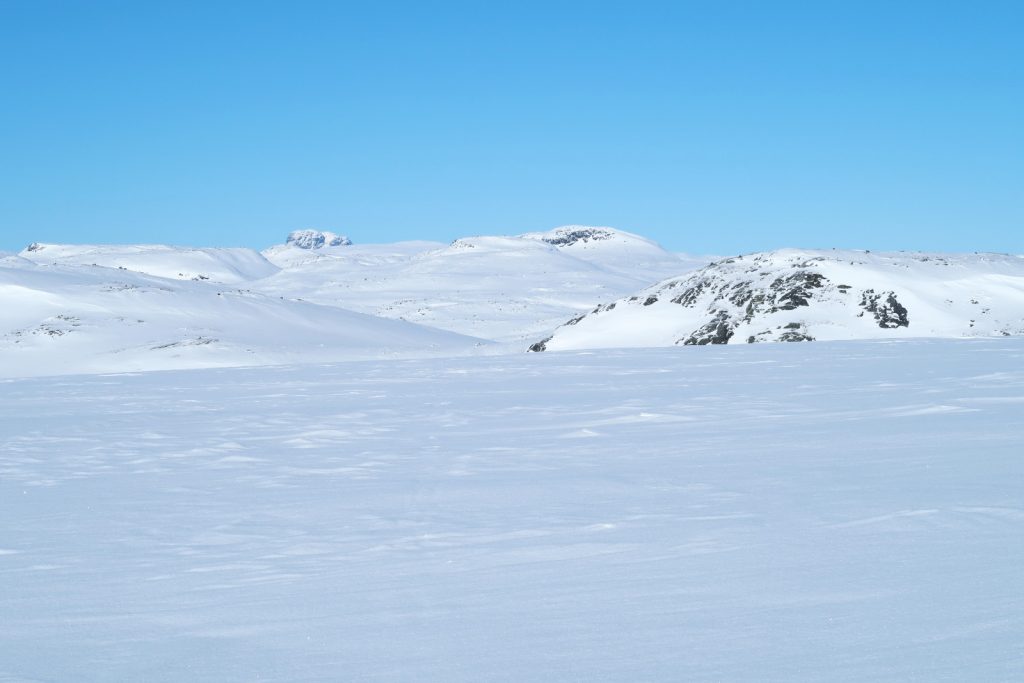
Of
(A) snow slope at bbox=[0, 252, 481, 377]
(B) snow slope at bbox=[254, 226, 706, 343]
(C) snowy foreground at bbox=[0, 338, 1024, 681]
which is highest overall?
(B) snow slope at bbox=[254, 226, 706, 343]

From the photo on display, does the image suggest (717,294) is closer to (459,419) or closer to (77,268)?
(459,419)

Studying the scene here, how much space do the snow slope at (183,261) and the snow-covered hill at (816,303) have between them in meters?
120

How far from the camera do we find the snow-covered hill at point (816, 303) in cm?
2852

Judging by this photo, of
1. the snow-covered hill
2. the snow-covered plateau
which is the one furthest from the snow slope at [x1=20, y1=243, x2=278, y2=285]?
the snow-covered plateau

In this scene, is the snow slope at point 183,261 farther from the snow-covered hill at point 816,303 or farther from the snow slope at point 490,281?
the snow-covered hill at point 816,303

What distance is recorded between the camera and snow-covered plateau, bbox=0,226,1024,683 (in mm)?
3539

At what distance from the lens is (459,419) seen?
→ 10.9 metres

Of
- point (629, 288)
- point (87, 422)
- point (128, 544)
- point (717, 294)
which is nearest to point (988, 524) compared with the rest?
point (128, 544)

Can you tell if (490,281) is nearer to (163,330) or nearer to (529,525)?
(163,330)

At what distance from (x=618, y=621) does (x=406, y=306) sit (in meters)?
78.7

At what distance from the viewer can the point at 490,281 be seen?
108062 mm

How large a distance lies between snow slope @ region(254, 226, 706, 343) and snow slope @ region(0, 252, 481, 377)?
39.1 feet

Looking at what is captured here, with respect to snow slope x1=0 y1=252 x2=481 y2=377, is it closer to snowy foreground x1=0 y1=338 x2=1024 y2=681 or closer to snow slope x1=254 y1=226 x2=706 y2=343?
snow slope x1=254 y1=226 x2=706 y2=343

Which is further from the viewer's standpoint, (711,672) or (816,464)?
(816,464)
